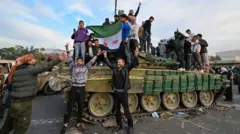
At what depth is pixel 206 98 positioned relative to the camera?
25.7 feet

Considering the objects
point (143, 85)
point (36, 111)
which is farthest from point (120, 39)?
point (36, 111)

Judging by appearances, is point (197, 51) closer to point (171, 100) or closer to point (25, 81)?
point (171, 100)

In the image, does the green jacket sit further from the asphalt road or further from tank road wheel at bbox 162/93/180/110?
tank road wheel at bbox 162/93/180/110

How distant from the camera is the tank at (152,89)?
5711 millimetres

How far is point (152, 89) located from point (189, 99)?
2208 millimetres

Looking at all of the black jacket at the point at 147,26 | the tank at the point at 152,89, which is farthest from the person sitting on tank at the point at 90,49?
the black jacket at the point at 147,26

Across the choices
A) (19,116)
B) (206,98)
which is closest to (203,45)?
(206,98)

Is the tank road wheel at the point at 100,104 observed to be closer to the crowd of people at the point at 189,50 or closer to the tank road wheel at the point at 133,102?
the tank road wheel at the point at 133,102

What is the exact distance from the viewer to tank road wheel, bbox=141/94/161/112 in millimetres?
6463

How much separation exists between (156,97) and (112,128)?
2.52 meters

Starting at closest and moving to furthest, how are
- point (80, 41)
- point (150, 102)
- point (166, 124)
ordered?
point (166, 124) < point (80, 41) < point (150, 102)

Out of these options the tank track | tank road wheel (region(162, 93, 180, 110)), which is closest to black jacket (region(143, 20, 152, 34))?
tank road wheel (region(162, 93, 180, 110))

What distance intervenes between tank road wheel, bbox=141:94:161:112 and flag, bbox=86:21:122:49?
2401 millimetres

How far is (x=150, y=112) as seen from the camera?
638 centimetres
